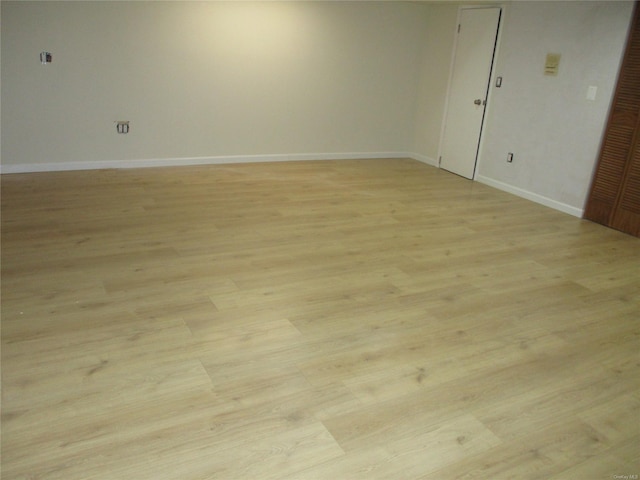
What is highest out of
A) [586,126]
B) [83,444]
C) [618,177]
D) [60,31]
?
[60,31]

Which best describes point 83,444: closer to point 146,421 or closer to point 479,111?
point 146,421

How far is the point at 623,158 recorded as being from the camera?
470cm

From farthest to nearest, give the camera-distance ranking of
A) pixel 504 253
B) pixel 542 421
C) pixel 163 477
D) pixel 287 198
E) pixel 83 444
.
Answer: pixel 287 198 → pixel 504 253 → pixel 542 421 → pixel 83 444 → pixel 163 477

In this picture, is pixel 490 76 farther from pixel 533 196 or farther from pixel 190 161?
pixel 190 161

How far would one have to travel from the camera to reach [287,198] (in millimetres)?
5191

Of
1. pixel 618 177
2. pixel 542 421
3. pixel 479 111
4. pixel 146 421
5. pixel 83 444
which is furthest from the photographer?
pixel 479 111

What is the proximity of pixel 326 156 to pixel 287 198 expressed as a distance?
6.92ft

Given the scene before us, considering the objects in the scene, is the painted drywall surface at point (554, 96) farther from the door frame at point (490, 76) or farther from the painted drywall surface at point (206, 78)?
the painted drywall surface at point (206, 78)

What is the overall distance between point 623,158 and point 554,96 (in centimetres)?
100

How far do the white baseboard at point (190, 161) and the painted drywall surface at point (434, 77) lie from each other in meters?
0.30

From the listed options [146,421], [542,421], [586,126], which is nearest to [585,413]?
[542,421]

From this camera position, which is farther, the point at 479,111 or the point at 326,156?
the point at 326,156

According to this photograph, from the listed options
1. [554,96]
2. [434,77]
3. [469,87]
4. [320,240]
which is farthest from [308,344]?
[434,77]

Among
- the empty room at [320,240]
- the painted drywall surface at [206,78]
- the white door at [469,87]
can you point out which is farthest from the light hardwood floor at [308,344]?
the white door at [469,87]
